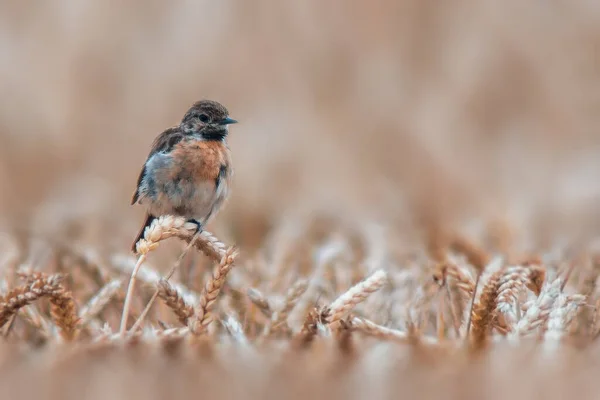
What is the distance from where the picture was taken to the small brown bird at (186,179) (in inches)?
154

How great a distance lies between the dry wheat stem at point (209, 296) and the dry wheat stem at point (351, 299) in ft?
0.71

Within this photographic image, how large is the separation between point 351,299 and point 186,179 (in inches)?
83.8

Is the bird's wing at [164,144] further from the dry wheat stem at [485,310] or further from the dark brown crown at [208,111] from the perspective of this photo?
the dry wheat stem at [485,310]

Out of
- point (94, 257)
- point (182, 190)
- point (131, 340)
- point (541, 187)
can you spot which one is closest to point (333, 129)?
point (541, 187)

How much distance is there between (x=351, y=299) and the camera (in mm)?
1907

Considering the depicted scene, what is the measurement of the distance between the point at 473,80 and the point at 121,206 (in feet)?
8.91

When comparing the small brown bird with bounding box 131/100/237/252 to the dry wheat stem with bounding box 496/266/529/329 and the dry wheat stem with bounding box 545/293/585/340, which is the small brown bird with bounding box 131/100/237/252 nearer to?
the dry wheat stem with bounding box 496/266/529/329

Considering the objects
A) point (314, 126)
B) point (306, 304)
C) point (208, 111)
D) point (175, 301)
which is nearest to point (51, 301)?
point (175, 301)

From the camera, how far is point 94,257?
9.86ft

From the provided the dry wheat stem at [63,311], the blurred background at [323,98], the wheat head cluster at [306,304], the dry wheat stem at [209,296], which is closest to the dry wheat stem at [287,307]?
the wheat head cluster at [306,304]

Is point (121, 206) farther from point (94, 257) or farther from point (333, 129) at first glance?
point (94, 257)

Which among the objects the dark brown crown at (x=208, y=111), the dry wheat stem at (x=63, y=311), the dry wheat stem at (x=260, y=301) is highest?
the dark brown crown at (x=208, y=111)

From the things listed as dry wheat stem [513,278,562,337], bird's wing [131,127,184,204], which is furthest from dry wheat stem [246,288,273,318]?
bird's wing [131,127,184,204]

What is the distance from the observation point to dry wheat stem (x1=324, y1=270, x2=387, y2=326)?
5.96ft
